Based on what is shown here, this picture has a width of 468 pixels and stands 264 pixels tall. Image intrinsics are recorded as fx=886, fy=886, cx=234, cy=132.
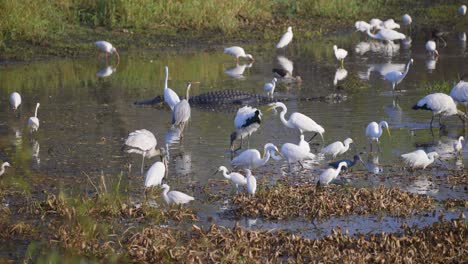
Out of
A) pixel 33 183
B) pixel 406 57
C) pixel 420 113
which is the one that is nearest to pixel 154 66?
pixel 406 57

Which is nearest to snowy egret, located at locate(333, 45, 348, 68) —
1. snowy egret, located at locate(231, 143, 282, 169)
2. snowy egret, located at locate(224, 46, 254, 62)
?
snowy egret, located at locate(224, 46, 254, 62)

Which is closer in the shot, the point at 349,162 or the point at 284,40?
the point at 349,162

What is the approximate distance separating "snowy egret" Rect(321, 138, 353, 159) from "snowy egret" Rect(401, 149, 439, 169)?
0.85 metres

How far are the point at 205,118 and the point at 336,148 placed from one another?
404cm

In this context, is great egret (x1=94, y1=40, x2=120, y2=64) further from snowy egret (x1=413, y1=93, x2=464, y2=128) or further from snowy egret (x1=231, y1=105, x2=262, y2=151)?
snowy egret (x1=413, y1=93, x2=464, y2=128)

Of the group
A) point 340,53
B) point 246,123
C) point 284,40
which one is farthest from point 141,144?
point 284,40

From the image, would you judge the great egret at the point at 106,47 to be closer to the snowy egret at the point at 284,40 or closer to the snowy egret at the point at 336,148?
the snowy egret at the point at 284,40

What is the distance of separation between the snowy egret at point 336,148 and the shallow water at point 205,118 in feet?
0.57

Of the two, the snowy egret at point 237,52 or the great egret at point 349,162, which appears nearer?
the great egret at point 349,162

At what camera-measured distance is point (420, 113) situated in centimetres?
1467

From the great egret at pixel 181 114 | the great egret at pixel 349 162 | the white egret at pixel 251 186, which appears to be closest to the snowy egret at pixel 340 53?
the great egret at pixel 181 114

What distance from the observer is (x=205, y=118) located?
48.5 feet

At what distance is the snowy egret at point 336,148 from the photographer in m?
11.2

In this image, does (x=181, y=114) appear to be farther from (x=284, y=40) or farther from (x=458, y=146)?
(x=284, y=40)
